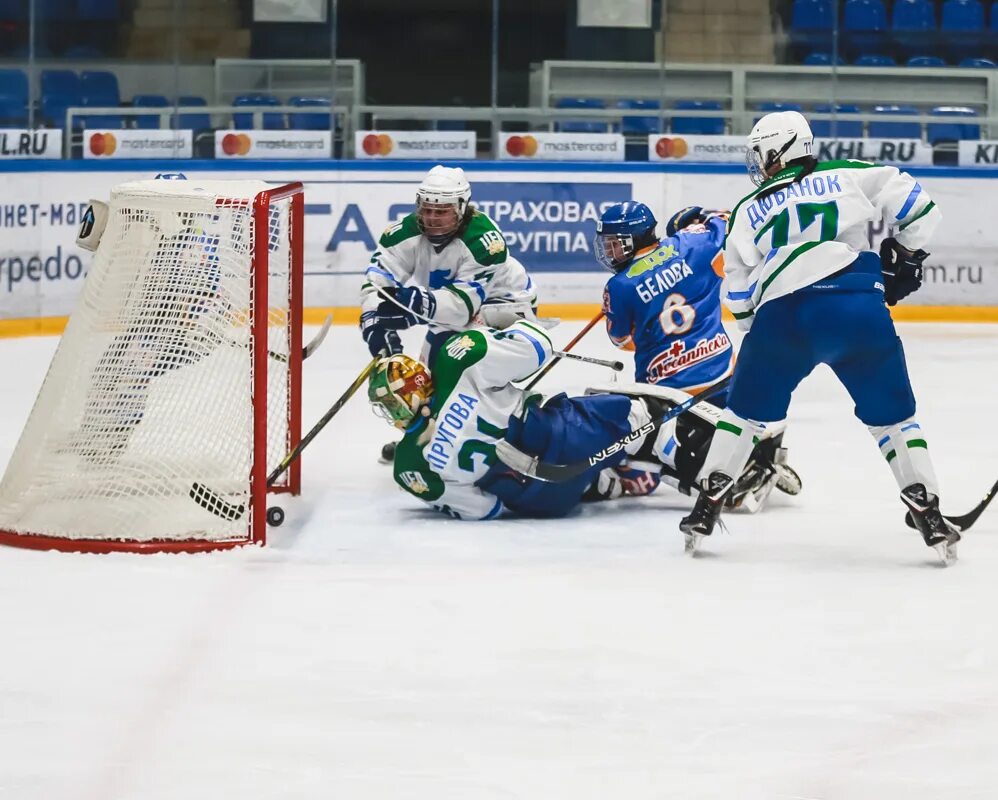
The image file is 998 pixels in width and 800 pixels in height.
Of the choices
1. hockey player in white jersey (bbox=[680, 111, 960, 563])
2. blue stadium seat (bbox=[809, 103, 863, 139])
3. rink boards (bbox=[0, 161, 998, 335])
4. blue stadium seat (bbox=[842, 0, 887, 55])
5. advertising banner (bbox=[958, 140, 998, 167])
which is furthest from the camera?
blue stadium seat (bbox=[842, 0, 887, 55])

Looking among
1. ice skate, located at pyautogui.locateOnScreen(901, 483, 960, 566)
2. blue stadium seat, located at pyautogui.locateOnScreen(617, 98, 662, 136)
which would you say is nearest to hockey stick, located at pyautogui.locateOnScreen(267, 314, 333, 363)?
ice skate, located at pyautogui.locateOnScreen(901, 483, 960, 566)

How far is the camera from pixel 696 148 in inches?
399

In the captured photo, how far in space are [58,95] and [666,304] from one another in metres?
5.77

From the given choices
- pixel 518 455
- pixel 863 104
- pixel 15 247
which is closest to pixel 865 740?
pixel 518 455

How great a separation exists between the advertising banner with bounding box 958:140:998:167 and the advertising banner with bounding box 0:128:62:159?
18.1ft

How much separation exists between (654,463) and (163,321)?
155 cm

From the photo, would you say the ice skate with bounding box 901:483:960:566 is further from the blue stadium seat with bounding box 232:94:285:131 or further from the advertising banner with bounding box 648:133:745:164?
the blue stadium seat with bounding box 232:94:285:131

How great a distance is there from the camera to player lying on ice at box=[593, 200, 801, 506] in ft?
16.4

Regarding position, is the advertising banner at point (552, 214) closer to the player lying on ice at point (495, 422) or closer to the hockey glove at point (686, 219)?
the hockey glove at point (686, 219)

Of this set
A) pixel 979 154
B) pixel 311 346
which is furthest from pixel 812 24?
pixel 311 346

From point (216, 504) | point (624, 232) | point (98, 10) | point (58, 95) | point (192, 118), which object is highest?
point (98, 10)

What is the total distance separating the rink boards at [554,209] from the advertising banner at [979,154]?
17 centimetres

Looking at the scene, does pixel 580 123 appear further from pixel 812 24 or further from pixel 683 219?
pixel 683 219

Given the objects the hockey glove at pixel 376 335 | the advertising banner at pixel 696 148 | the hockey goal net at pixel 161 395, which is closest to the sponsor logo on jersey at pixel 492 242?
the hockey glove at pixel 376 335
